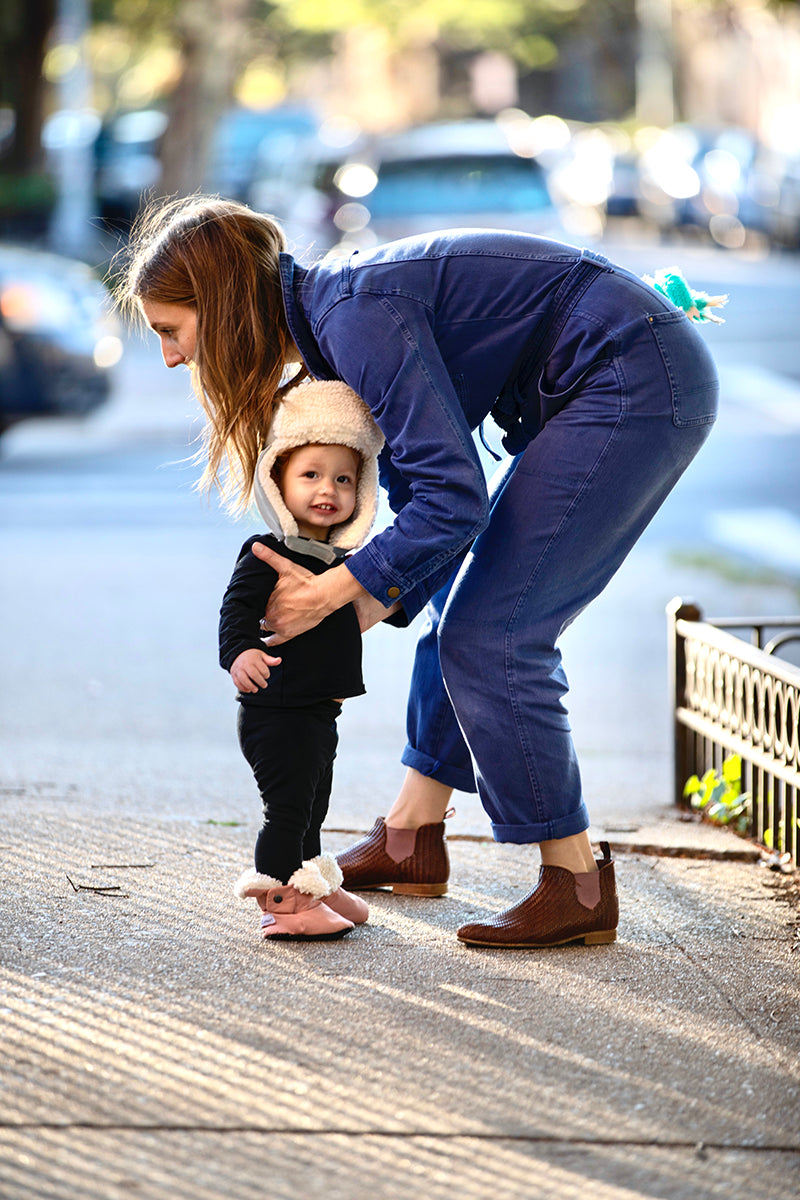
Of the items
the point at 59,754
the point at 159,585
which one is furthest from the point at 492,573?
the point at 159,585

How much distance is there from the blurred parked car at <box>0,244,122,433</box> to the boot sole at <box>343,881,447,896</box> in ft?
28.3

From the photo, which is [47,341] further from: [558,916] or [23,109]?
[23,109]

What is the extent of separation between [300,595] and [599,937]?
0.92m

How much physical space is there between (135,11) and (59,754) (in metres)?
22.8

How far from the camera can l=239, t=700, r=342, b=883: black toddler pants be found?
10.1 ft

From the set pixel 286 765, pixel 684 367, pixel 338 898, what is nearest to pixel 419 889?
pixel 338 898

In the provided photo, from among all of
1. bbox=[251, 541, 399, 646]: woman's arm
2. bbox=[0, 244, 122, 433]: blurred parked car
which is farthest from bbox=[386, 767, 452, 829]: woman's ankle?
bbox=[0, 244, 122, 433]: blurred parked car

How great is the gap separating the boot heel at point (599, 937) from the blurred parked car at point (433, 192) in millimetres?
11268

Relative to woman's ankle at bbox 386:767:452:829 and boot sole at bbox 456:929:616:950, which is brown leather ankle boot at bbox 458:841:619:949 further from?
woman's ankle at bbox 386:767:452:829

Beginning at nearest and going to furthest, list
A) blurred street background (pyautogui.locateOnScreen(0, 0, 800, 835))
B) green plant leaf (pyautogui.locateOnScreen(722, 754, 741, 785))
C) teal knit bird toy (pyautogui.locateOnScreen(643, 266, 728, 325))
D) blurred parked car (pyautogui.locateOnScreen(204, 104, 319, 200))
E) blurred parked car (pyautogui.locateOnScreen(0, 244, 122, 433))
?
1. teal knit bird toy (pyautogui.locateOnScreen(643, 266, 728, 325))
2. green plant leaf (pyautogui.locateOnScreen(722, 754, 741, 785))
3. blurred street background (pyautogui.locateOnScreen(0, 0, 800, 835))
4. blurred parked car (pyautogui.locateOnScreen(0, 244, 122, 433))
5. blurred parked car (pyautogui.locateOnScreen(204, 104, 319, 200))

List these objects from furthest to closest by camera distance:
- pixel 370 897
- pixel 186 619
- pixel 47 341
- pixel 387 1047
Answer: pixel 47 341
pixel 186 619
pixel 370 897
pixel 387 1047

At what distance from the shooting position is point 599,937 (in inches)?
125

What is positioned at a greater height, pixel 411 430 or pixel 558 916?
pixel 411 430

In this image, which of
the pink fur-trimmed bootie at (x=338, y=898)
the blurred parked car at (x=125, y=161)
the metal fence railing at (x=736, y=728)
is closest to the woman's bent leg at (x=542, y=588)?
the pink fur-trimmed bootie at (x=338, y=898)
